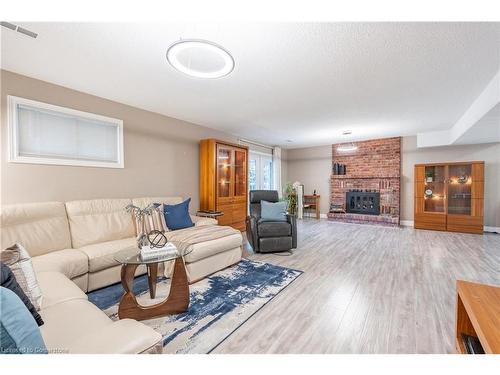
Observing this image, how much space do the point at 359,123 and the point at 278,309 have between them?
3.97 meters

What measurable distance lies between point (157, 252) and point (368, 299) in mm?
2027

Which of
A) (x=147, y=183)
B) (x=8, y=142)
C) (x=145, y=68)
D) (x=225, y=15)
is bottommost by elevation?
(x=147, y=183)

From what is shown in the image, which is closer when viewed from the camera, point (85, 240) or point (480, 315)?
point (480, 315)

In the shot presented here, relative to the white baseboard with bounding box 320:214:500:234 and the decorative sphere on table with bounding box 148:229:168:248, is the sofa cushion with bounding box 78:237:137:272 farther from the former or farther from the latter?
the white baseboard with bounding box 320:214:500:234

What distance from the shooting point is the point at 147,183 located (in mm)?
3750

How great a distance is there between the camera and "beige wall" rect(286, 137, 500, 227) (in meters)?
5.00

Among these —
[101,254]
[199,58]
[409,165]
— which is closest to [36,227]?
[101,254]

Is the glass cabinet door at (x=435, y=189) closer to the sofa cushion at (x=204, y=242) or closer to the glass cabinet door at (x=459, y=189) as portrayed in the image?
the glass cabinet door at (x=459, y=189)

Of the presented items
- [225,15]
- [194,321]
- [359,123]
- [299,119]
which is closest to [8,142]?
[194,321]

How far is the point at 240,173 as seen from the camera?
5.04 metres

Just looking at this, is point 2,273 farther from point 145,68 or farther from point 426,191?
point 426,191

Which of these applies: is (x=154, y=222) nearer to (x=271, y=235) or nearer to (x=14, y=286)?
(x=271, y=235)

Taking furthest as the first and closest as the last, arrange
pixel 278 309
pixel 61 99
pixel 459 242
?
pixel 459 242 → pixel 61 99 → pixel 278 309

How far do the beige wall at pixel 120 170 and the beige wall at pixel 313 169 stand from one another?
→ 3.56m
